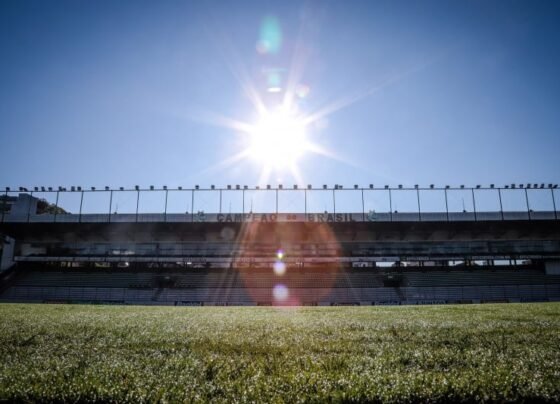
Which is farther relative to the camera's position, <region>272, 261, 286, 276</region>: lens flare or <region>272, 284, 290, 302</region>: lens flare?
<region>272, 261, 286, 276</region>: lens flare

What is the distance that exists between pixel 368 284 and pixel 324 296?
6521mm

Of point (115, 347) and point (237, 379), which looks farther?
point (115, 347)

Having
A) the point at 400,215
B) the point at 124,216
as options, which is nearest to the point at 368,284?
the point at 400,215

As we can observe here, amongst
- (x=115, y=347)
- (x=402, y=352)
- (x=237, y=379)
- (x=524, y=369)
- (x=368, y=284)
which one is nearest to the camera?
(x=237, y=379)

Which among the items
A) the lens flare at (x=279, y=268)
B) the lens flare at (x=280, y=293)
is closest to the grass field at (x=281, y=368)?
the lens flare at (x=280, y=293)

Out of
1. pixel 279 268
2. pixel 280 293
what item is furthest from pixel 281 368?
pixel 279 268

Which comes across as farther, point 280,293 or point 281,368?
point 280,293

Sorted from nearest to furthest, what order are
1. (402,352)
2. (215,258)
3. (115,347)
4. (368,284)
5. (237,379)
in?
1. (237,379)
2. (402,352)
3. (115,347)
4. (368,284)
5. (215,258)

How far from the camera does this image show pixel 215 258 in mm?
51156

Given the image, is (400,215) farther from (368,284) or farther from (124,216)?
(124,216)

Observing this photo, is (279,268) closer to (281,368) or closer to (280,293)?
(280,293)

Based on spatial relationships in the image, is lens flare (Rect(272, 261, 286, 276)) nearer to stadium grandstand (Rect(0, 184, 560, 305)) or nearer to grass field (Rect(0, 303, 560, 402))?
stadium grandstand (Rect(0, 184, 560, 305))

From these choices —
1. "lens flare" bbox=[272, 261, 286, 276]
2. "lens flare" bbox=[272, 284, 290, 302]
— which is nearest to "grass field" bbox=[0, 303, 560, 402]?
"lens flare" bbox=[272, 284, 290, 302]

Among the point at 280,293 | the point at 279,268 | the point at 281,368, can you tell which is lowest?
the point at 281,368
